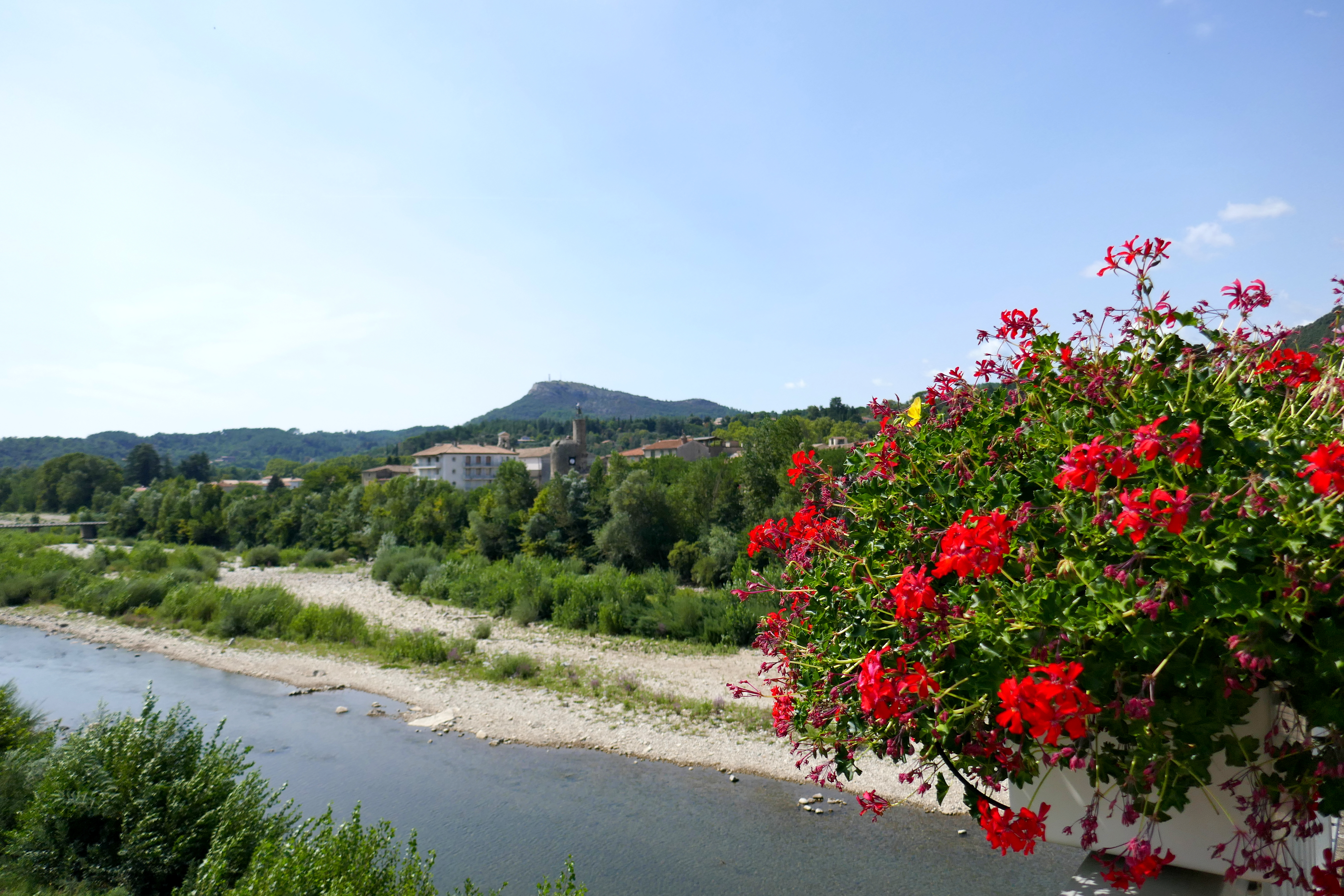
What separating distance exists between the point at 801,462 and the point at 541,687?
1344 cm

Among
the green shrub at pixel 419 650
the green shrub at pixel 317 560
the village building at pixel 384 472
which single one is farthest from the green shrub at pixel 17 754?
the village building at pixel 384 472

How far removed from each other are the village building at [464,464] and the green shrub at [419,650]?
4655 cm

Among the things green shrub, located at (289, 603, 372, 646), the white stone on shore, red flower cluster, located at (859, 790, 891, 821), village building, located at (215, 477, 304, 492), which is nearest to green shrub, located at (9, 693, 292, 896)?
red flower cluster, located at (859, 790, 891, 821)

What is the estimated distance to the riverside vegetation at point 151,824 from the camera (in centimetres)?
446

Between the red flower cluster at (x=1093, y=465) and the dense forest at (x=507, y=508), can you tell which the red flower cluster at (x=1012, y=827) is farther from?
→ the dense forest at (x=507, y=508)

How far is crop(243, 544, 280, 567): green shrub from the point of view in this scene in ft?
119

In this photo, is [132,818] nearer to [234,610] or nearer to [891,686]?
[891,686]

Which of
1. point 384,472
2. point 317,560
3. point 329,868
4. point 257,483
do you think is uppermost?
point 384,472

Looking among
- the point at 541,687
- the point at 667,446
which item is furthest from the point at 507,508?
the point at 667,446

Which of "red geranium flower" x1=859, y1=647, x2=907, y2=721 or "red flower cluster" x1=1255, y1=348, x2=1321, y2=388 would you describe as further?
"red flower cluster" x1=1255, y1=348, x2=1321, y2=388

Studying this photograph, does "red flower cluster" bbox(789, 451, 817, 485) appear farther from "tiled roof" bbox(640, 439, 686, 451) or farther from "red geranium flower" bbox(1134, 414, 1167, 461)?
"tiled roof" bbox(640, 439, 686, 451)

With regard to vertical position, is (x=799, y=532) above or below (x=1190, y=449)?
below

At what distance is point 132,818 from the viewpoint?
5.45 m

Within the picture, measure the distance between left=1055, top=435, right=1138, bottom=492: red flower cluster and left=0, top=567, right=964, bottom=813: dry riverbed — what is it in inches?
249
